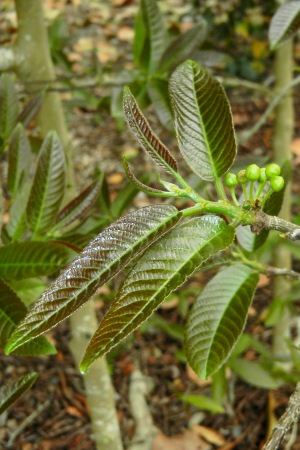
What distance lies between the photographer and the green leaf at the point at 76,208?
999mm

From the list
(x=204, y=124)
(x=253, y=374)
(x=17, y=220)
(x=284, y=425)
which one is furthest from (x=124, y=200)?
(x=284, y=425)

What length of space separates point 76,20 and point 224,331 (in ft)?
11.1

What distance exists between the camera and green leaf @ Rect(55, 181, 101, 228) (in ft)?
3.28

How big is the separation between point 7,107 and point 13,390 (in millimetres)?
599

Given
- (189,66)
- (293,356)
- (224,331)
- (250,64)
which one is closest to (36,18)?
(189,66)

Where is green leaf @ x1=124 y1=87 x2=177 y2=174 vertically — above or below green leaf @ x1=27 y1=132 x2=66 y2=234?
above

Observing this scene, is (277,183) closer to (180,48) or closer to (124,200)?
(124,200)

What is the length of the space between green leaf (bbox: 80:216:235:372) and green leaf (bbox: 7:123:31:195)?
19.8 inches

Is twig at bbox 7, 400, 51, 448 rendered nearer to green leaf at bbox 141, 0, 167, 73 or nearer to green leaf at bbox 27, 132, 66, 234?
green leaf at bbox 27, 132, 66, 234

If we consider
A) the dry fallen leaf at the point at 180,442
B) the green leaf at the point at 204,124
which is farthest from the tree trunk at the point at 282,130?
the green leaf at the point at 204,124

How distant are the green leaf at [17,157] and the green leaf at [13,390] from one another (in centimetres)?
39

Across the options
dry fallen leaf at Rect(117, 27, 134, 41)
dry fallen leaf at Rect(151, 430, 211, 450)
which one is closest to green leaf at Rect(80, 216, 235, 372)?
dry fallen leaf at Rect(151, 430, 211, 450)

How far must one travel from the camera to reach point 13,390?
82 centimetres

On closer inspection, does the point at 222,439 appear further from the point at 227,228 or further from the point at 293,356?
the point at 227,228
